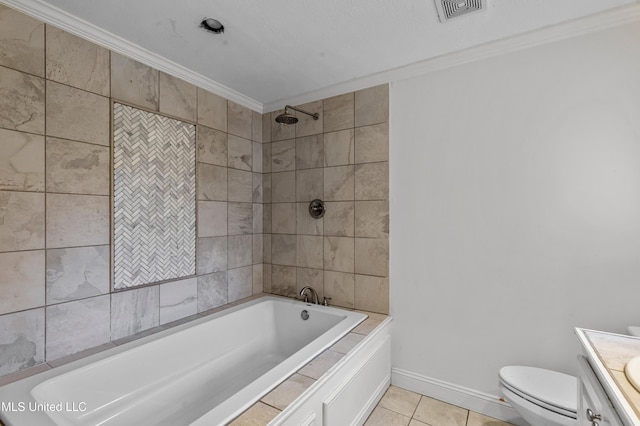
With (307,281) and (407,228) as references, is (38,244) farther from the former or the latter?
(407,228)

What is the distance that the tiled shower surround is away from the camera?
1414mm

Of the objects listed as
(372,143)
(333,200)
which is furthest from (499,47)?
(333,200)


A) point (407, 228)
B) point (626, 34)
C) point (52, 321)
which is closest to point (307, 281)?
point (407, 228)

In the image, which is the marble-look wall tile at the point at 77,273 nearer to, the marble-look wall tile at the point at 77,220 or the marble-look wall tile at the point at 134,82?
the marble-look wall tile at the point at 77,220

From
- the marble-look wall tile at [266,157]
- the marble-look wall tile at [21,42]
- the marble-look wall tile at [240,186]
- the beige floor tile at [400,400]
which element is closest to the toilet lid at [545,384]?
the beige floor tile at [400,400]

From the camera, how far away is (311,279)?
8.22ft

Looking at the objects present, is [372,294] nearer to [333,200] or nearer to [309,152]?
[333,200]

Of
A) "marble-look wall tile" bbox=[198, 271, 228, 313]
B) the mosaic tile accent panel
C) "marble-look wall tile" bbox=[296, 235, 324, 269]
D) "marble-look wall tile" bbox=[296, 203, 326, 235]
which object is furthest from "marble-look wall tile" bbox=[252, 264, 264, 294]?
the mosaic tile accent panel

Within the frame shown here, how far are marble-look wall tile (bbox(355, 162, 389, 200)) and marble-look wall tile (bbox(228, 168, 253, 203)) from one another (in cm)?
102

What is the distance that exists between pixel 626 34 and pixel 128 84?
2816mm

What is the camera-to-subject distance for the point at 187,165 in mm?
2146

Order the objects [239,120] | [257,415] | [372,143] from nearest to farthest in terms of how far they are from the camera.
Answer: [257,415] → [372,143] → [239,120]

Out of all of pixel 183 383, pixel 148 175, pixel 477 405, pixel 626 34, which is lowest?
pixel 477 405

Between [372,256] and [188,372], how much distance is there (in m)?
1.47
